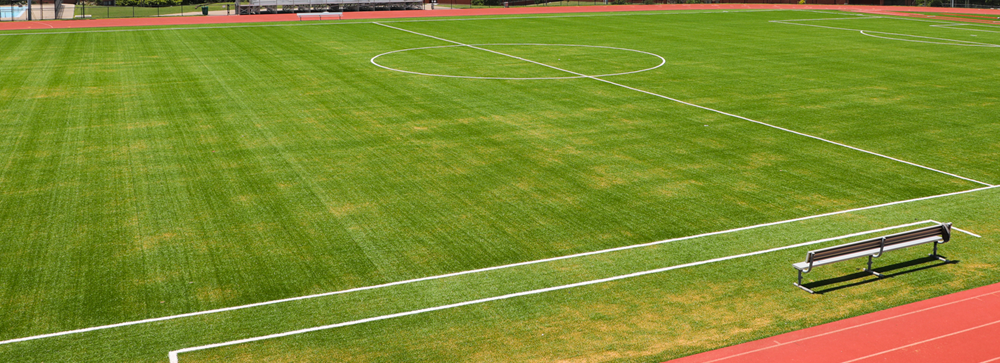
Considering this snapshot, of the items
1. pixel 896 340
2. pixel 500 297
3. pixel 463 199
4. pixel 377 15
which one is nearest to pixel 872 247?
pixel 896 340

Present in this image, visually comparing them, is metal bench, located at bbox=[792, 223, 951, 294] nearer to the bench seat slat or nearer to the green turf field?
the bench seat slat

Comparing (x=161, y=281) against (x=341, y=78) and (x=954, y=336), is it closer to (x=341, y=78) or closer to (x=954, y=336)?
(x=954, y=336)

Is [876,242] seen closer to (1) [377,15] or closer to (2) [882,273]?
(2) [882,273]

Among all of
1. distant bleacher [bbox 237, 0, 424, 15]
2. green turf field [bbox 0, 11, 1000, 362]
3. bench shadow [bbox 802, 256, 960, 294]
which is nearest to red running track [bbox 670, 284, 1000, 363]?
green turf field [bbox 0, 11, 1000, 362]

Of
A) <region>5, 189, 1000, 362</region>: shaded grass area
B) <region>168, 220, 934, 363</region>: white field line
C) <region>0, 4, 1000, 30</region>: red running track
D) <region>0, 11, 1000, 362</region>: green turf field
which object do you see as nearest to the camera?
<region>5, 189, 1000, 362</region>: shaded grass area

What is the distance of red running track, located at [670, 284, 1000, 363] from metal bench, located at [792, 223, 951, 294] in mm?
1057

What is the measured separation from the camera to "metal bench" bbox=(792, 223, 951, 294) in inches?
468

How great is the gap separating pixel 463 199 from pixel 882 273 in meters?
7.84

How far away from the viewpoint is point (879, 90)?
91.6ft

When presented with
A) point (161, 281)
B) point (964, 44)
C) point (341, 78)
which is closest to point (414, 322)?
point (161, 281)

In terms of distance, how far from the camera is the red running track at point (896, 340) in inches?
392

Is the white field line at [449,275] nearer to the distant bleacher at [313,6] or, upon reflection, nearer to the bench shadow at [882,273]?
the bench shadow at [882,273]

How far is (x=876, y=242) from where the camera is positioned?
12.3 m

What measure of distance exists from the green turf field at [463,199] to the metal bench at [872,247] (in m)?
0.39
